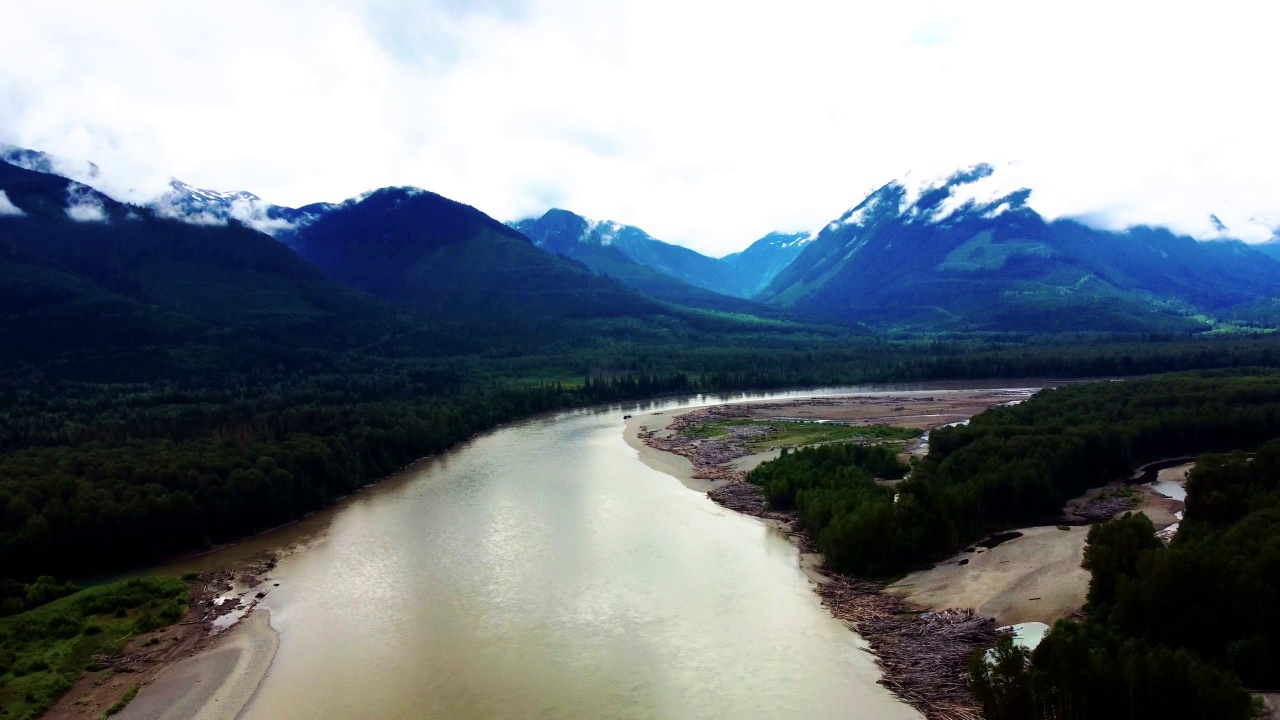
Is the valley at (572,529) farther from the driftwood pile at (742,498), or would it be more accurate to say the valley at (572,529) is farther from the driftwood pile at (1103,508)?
the driftwood pile at (1103,508)

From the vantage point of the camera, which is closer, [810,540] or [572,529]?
[810,540]

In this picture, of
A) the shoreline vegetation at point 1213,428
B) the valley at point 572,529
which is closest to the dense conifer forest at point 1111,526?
the shoreline vegetation at point 1213,428

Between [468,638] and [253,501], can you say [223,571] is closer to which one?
[253,501]

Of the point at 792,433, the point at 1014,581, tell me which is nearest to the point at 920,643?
the point at 1014,581

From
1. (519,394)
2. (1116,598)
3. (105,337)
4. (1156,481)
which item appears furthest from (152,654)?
(105,337)

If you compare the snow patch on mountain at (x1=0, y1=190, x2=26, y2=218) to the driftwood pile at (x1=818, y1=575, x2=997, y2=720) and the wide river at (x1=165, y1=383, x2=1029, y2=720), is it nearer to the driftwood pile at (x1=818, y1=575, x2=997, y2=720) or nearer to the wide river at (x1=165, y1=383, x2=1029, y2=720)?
the wide river at (x1=165, y1=383, x2=1029, y2=720)

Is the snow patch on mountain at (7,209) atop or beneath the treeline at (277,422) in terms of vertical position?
atop

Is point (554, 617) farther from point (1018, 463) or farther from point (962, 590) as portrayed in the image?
point (1018, 463)
